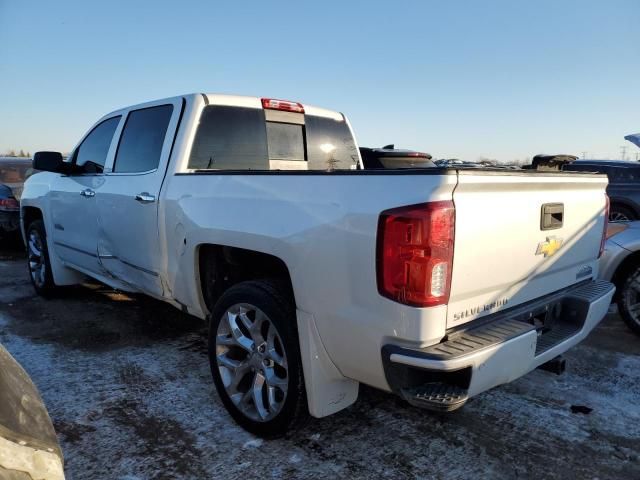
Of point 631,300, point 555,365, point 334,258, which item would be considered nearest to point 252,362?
point 334,258

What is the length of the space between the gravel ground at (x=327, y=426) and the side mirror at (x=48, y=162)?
5.06 feet

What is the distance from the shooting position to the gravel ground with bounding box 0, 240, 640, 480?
256 centimetres

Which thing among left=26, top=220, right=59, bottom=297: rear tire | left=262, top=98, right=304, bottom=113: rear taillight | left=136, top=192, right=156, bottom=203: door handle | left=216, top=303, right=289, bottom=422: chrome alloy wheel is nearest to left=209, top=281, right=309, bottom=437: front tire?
left=216, top=303, right=289, bottom=422: chrome alloy wheel

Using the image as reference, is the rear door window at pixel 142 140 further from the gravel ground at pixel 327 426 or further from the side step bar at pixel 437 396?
the side step bar at pixel 437 396

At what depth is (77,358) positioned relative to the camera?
13.0ft

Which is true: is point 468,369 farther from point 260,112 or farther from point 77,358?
point 77,358

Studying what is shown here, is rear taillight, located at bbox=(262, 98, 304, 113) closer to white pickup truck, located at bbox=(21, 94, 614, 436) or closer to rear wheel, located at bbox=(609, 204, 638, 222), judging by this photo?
white pickup truck, located at bbox=(21, 94, 614, 436)

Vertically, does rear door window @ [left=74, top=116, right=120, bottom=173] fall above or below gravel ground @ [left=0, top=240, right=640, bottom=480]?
above

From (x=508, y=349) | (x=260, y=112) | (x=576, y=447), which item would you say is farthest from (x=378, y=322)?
(x=260, y=112)

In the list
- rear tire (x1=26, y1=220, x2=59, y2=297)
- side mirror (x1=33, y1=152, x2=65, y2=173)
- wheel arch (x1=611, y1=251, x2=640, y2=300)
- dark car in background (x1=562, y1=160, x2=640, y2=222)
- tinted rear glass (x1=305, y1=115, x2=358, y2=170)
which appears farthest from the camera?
dark car in background (x1=562, y1=160, x2=640, y2=222)

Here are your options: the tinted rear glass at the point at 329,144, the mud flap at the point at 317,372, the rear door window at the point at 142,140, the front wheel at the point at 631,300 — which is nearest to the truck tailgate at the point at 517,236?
the mud flap at the point at 317,372

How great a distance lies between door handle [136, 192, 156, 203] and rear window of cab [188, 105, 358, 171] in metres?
0.35

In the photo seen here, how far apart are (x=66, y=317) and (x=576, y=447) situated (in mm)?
4624

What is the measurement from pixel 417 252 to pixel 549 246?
1.05 meters
